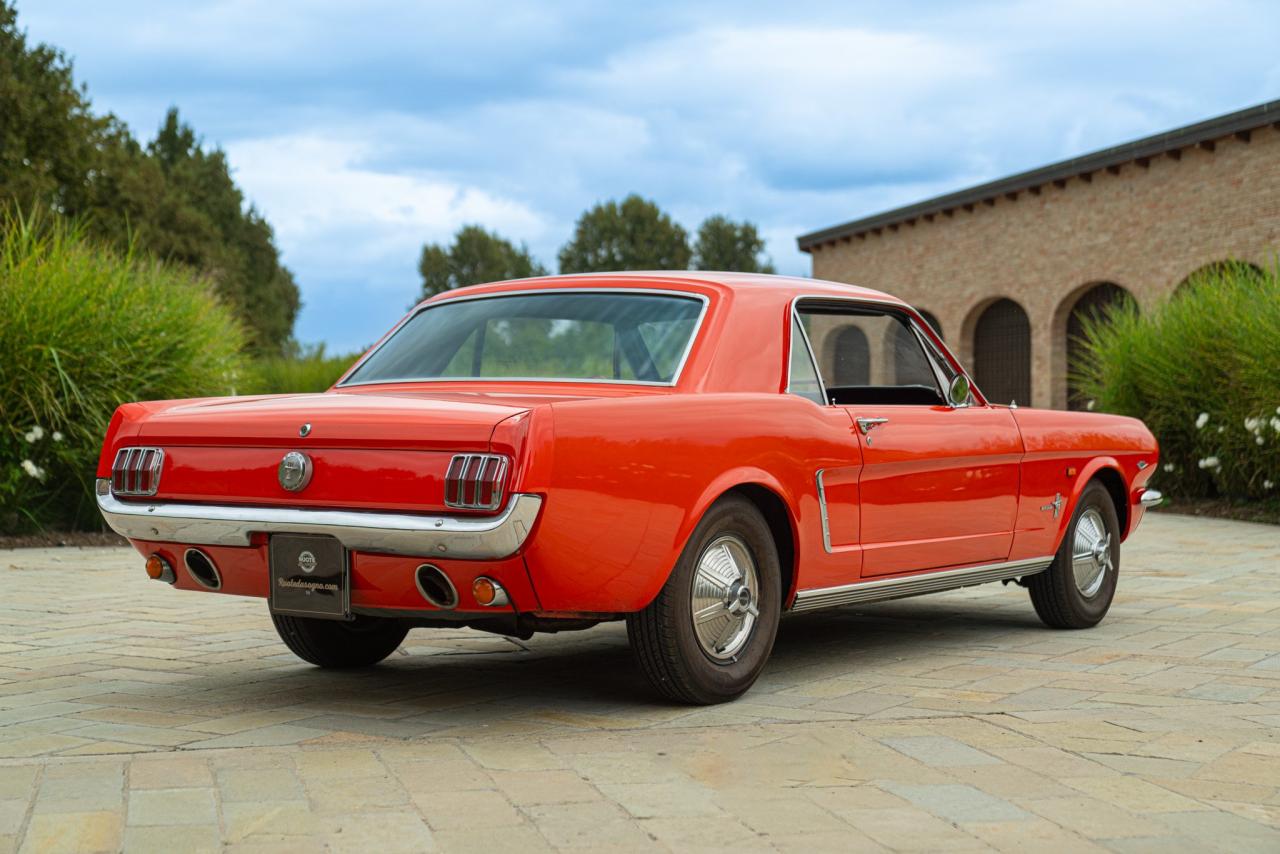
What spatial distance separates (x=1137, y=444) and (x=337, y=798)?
491 centimetres

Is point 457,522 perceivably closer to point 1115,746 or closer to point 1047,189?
point 1115,746

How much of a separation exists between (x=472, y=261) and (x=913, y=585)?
72.0m

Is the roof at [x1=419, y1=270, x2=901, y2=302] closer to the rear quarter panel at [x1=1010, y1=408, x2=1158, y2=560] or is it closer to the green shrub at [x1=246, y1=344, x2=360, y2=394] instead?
the rear quarter panel at [x1=1010, y1=408, x2=1158, y2=560]

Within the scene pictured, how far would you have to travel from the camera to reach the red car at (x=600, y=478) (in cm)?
436

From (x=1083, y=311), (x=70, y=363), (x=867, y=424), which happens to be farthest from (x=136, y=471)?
(x=1083, y=311)

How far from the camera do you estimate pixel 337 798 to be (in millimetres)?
3791

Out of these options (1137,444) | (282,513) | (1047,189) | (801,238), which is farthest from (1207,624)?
(801,238)

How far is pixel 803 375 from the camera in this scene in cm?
558

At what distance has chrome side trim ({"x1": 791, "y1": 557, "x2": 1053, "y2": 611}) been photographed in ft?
17.8

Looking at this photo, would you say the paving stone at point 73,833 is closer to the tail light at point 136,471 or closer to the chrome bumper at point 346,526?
the chrome bumper at point 346,526

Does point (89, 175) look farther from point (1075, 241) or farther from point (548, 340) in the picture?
point (548, 340)

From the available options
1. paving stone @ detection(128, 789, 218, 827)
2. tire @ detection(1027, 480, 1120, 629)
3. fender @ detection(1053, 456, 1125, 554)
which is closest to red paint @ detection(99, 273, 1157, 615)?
fender @ detection(1053, 456, 1125, 554)

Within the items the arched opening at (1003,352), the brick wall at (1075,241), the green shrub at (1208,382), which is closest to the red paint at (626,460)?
the green shrub at (1208,382)

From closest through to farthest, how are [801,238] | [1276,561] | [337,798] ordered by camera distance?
[337,798] < [1276,561] < [801,238]
